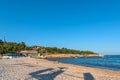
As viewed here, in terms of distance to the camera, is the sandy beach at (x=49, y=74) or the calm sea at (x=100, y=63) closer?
the sandy beach at (x=49, y=74)

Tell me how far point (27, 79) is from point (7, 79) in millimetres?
1466

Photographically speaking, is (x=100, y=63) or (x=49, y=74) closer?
(x=49, y=74)

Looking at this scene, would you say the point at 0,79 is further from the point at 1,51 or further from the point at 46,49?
the point at 46,49

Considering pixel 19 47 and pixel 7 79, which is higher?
pixel 19 47

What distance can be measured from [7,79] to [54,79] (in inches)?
152

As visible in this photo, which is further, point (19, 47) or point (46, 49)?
point (46, 49)

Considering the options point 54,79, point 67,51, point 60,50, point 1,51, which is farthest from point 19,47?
point 54,79

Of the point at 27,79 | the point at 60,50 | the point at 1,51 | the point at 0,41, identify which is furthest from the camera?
the point at 60,50

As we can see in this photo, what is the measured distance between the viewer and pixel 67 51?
190875mm

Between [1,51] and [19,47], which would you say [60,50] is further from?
[1,51]

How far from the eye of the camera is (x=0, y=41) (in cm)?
11175

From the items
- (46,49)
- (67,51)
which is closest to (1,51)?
(46,49)

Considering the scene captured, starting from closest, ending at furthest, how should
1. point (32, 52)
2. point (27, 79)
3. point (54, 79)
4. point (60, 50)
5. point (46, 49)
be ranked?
point (27, 79) < point (54, 79) < point (32, 52) < point (46, 49) < point (60, 50)

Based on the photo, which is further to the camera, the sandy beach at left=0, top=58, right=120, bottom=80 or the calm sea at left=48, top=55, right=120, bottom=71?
the calm sea at left=48, top=55, right=120, bottom=71
